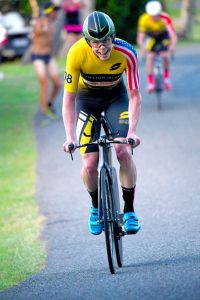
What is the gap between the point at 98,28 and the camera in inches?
335

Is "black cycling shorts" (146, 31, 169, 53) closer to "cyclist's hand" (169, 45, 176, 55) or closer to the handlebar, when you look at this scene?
"cyclist's hand" (169, 45, 176, 55)

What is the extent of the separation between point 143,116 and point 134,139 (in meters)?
11.8

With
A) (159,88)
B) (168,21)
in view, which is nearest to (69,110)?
(159,88)

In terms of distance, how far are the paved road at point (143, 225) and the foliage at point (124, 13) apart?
2011cm

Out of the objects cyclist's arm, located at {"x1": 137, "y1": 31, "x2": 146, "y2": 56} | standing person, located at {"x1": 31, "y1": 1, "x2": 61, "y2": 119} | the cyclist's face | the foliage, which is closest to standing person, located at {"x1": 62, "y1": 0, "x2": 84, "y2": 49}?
cyclist's arm, located at {"x1": 137, "y1": 31, "x2": 146, "y2": 56}

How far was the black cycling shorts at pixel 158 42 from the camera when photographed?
22125 mm

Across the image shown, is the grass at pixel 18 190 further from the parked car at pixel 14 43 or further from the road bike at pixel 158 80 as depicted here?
the parked car at pixel 14 43

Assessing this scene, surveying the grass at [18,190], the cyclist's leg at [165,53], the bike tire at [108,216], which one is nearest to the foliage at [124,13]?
the grass at [18,190]

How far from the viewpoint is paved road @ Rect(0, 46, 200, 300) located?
8.15m

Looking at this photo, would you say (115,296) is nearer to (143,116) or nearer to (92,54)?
(92,54)

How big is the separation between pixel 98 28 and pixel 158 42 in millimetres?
13822

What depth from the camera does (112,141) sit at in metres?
8.75

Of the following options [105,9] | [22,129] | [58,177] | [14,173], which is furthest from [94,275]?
[105,9]

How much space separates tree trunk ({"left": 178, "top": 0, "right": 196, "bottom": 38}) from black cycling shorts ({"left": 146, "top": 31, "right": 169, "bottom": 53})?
2210 centimetres
